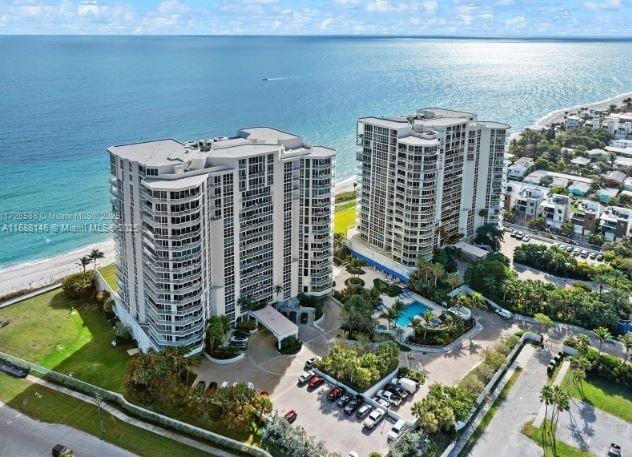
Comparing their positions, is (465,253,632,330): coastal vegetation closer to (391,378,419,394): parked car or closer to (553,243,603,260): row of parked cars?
(553,243,603,260): row of parked cars

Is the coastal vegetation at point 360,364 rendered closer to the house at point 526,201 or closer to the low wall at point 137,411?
the low wall at point 137,411

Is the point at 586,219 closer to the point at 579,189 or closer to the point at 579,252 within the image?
the point at 579,252

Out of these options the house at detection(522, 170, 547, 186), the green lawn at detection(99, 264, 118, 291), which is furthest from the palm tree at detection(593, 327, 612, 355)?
the house at detection(522, 170, 547, 186)

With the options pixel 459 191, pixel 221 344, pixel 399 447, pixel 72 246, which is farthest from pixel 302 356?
pixel 72 246

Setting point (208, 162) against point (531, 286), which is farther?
point (531, 286)

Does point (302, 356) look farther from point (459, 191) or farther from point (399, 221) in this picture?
point (459, 191)

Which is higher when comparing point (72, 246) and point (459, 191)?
point (459, 191)

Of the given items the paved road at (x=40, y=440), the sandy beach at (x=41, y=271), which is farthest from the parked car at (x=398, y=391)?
the sandy beach at (x=41, y=271)
